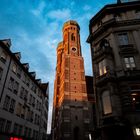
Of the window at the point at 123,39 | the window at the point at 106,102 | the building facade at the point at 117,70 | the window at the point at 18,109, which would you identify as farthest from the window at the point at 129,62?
the window at the point at 18,109

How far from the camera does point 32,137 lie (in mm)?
31125

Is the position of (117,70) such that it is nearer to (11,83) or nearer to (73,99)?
(11,83)

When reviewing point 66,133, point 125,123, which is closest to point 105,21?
point 125,123

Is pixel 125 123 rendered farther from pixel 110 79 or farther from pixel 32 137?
pixel 32 137

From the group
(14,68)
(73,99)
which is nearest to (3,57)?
(14,68)

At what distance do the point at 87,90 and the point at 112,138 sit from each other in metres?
43.2

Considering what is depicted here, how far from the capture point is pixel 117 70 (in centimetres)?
1761

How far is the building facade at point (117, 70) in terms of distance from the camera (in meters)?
15.0

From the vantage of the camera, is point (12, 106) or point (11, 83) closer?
point (12, 106)

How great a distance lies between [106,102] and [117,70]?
12.3 feet

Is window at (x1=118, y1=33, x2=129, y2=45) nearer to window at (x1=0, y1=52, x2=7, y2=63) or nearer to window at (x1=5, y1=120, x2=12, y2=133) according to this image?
window at (x1=0, y1=52, x2=7, y2=63)

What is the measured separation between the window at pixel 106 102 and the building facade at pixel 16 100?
13849mm

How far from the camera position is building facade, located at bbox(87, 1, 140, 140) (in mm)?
14953

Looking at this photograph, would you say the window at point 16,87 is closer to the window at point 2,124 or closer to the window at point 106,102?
the window at point 2,124
